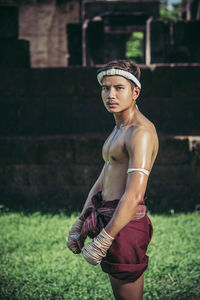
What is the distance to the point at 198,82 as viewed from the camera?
20.0 feet

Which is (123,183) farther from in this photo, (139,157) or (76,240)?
(76,240)

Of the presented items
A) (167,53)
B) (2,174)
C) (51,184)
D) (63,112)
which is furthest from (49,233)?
(167,53)

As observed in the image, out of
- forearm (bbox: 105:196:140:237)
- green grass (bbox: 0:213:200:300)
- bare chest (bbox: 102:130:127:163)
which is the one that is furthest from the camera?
green grass (bbox: 0:213:200:300)

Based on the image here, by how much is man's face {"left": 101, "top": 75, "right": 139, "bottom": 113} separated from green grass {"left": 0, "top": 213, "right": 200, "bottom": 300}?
197cm

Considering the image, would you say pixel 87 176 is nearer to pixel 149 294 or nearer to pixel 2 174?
pixel 2 174

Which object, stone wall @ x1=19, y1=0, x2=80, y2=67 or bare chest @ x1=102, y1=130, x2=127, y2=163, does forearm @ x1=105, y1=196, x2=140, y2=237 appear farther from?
stone wall @ x1=19, y1=0, x2=80, y2=67

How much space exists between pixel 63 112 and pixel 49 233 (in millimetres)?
2178

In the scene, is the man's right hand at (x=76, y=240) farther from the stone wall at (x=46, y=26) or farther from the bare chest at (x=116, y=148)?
the stone wall at (x=46, y=26)

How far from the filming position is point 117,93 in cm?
229

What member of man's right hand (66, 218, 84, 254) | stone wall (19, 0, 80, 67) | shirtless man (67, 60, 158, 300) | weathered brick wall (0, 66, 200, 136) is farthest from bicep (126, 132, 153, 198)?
stone wall (19, 0, 80, 67)

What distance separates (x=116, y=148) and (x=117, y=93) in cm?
33

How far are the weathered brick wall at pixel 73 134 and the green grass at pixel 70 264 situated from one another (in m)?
0.66

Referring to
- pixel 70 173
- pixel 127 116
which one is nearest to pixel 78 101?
pixel 70 173

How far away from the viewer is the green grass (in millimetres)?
3551
